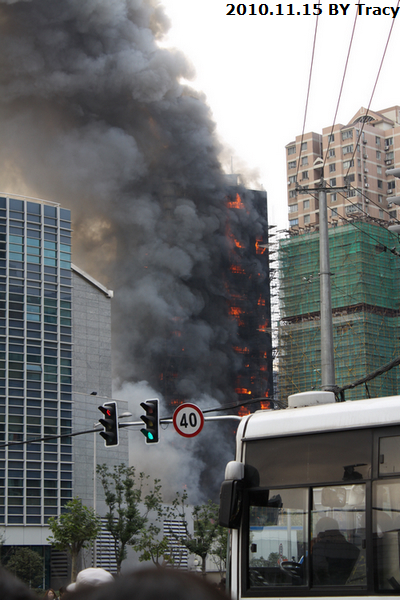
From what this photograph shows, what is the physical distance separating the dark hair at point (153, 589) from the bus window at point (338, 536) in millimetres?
5593

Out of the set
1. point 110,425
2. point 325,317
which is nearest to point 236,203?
point 110,425

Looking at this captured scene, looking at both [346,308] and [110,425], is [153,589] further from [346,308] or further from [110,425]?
[346,308]

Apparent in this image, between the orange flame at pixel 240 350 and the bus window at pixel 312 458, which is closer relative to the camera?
the bus window at pixel 312 458

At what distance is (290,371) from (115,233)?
35.2 m

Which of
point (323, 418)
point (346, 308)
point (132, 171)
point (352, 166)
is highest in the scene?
point (132, 171)

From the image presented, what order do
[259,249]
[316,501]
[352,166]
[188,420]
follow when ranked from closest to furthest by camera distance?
[316,501] → [188,420] → [352,166] → [259,249]

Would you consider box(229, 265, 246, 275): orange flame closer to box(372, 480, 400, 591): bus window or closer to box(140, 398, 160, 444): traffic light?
box(140, 398, 160, 444): traffic light

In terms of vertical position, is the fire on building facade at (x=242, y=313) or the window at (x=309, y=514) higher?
the fire on building facade at (x=242, y=313)

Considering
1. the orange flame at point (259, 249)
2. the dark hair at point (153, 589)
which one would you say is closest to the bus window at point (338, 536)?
the dark hair at point (153, 589)

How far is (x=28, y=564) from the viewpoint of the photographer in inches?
2222

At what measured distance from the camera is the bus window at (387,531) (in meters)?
6.22

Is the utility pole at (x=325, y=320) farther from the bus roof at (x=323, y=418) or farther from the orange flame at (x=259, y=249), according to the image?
the orange flame at (x=259, y=249)

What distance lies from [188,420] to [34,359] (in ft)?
165

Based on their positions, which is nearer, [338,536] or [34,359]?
[338,536]
